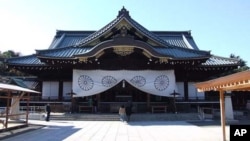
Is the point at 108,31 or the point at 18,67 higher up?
the point at 108,31

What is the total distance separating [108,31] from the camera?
22750mm

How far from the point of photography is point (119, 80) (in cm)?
2152

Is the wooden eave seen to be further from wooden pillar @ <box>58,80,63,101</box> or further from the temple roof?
wooden pillar @ <box>58,80,63,101</box>

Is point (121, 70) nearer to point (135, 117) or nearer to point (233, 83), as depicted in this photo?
point (135, 117)

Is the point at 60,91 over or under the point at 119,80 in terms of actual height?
under

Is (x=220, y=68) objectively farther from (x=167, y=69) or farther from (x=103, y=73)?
(x=103, y=73)

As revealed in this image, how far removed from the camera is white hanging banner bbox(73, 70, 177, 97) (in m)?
21.5

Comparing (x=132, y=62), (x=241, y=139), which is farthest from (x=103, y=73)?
(x=241, y=139)

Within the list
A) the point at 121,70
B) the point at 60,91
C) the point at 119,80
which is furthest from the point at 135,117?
the point at 60,91

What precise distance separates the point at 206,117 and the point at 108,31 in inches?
404

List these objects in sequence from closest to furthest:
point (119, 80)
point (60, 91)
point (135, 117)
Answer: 1. point (135, 117)
2. point (119, 80)
3. point (60, 91)

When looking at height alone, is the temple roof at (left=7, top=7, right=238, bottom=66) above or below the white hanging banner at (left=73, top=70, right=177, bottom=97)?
above

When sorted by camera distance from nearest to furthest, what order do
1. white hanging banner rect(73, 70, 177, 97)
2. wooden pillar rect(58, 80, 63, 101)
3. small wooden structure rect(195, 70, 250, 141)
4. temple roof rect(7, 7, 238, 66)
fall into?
small wooden structure rect(195, 70, 250, 141)
white hanging banner rect(73, 70, 177, 97)
temple roof rect(7, 7, 238, 66)
wooden pillar rect(58, 80, 63, 101)

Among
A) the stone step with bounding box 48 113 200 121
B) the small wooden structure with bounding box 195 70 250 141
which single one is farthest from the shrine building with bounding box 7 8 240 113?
the small wooden structure with bounding box 195 70 250 141
